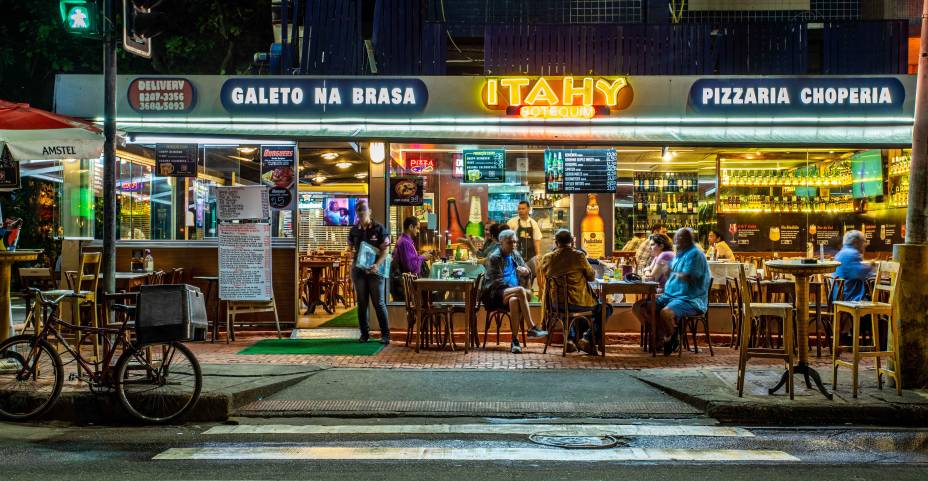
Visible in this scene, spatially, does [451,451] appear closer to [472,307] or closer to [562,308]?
[562,308]

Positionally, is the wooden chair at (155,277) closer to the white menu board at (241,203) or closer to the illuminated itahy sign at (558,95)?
the white menu board at (241,203)

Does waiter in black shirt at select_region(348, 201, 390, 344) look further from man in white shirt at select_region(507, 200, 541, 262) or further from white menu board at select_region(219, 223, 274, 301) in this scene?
man in white shirt at select_region(507, 200, 541, 262)

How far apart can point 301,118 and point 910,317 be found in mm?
8813

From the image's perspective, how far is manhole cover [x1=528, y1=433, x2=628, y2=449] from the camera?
6477 mm

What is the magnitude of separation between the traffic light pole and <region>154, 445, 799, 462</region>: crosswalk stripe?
3275mm

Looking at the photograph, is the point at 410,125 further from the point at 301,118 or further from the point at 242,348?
the point at 242,348

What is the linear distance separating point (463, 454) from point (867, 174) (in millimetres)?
11585

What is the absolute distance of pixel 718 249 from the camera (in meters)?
14.6

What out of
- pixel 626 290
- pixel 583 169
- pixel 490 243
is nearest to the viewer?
pixel 626 290

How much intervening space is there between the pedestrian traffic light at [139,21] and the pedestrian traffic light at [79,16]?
335 mm

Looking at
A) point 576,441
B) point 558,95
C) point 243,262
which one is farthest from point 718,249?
point 576,441

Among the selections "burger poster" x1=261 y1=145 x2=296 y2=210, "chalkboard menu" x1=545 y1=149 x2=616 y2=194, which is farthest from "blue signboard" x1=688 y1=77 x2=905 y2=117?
"burger poster" x1=261 y1=145 x2=296 y2=210

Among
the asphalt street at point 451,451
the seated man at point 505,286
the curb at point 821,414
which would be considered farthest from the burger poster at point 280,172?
the curb at point 821,414

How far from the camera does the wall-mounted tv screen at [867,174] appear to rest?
578 inches
